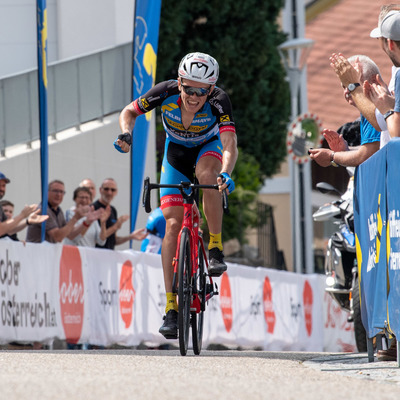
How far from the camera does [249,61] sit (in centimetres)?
2816

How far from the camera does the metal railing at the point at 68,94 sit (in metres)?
17.0

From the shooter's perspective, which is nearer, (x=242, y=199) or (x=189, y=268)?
(x=189, y=268)

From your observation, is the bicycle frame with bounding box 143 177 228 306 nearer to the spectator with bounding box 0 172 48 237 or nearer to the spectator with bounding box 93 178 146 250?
the spectator with bounding box 0 172 48 237

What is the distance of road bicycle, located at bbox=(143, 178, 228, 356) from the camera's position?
28.5 feet

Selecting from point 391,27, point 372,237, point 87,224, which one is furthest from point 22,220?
point 391,27

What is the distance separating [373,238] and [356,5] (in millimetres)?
41400

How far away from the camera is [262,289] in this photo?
56.3ft

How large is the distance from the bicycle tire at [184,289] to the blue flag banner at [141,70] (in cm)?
704

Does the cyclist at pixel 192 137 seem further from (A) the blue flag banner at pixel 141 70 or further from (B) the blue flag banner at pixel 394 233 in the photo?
(A) the blue flag banner at pixel 141 70

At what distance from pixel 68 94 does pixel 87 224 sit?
5.45 m

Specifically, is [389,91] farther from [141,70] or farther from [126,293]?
[141,70]

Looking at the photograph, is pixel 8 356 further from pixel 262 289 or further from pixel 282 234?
pixel 282 234

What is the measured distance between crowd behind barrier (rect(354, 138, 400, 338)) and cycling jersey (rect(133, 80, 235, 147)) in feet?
4.55

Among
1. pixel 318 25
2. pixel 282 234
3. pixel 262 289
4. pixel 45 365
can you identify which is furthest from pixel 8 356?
pixel 318 25
